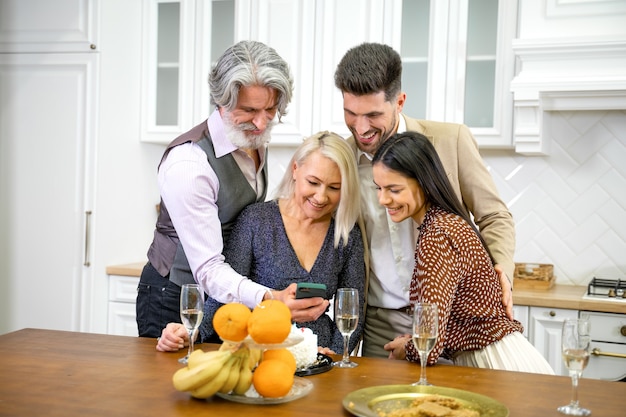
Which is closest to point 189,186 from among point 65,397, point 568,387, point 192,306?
point 192,306

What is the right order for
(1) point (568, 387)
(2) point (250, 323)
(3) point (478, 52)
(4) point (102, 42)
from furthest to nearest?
(4) point (102, 42), (3) point (478, 52), (1) point (568, 387), (2) point (250, 323)

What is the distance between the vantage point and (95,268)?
13.1ft

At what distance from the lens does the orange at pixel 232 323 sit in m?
1.58

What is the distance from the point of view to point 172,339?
80.8 inches

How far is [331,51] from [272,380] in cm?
253

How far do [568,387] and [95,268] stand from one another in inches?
111

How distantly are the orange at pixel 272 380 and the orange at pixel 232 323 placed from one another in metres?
0.08

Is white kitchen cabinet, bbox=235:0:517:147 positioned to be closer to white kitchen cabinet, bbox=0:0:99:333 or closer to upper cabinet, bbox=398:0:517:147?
upper cabinet, bbox=398:0:517:147

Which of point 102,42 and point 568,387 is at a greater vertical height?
point 102,42

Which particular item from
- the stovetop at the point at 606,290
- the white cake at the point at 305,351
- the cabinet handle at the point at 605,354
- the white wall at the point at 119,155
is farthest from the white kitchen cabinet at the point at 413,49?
the white cake at the point at 305,351

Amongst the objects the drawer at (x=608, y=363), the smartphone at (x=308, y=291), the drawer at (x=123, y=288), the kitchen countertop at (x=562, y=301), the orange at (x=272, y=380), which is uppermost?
the smartphone at (x=308, y=291)

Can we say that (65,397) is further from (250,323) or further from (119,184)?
(119,184)

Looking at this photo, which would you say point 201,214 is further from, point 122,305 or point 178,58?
point 178,58

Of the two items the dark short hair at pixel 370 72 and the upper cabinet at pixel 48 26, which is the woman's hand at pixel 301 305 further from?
the upper cabinet at pixel 48 26
